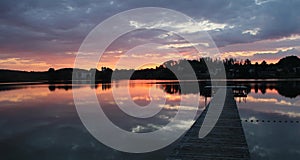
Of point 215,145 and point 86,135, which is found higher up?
point 215,145

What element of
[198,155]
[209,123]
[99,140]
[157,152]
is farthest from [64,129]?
[198,155]

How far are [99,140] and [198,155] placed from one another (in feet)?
17.5

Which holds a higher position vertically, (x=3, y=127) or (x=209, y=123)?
(x=209, y=123)

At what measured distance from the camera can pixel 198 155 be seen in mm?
6512

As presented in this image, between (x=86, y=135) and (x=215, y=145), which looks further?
(x=86, y=135)

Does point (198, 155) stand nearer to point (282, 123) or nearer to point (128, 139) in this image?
→ point (128, 139)

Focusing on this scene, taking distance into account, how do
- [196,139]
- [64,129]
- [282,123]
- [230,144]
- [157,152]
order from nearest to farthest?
[230,144] → [196,139] → [157,152] → [64,129] → [282,123]

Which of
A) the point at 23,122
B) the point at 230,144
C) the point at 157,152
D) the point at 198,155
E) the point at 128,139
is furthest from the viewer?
the point at 23,122

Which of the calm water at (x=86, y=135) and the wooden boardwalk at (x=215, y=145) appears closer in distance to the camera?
the wooden boardwalk at (x=215, y=145)

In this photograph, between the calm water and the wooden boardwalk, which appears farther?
the calm water

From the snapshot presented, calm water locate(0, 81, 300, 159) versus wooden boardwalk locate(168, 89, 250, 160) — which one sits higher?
wooden boardwalk locate(168, 89, 250, 160)

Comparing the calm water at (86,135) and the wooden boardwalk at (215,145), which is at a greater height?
the wooden boardwalk at (215,145)

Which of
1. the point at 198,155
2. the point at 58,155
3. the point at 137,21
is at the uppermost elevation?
the point at 137,21

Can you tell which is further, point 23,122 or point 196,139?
point 23,122
